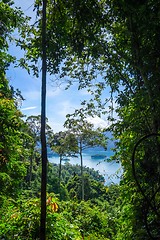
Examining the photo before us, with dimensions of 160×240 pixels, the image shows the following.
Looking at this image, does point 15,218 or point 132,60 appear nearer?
point 132,60

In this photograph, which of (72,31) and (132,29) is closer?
(132,29)

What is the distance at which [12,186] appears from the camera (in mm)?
4320

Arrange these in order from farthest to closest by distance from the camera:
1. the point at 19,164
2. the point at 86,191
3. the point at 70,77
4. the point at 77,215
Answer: the point at 86,191 → the point at 19,164 → the point at 77,215 → the point at 70,77

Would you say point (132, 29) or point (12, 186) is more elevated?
point (132, 29)

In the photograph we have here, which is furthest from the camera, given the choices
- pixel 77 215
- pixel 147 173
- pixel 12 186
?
pixel 12 186

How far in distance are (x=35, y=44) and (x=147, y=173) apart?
2541mm

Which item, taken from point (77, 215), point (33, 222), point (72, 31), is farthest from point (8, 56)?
point (77, 215)

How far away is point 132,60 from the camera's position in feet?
6.60

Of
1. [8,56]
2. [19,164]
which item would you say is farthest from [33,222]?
[8,56]

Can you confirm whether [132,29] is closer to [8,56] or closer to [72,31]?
[72,31]

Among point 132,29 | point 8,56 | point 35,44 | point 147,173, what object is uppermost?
point 8,56

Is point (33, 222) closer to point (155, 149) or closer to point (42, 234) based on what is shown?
point (42, 234)

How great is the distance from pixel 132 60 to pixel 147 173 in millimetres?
1520

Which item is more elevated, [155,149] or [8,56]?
[8,56]
